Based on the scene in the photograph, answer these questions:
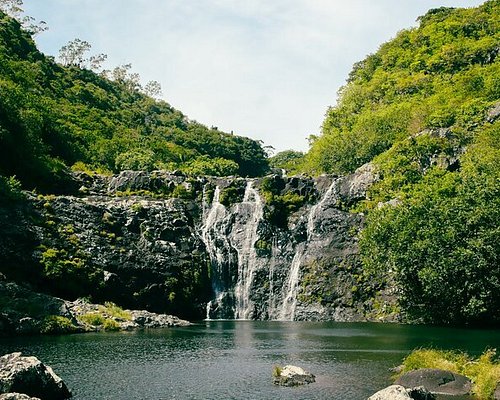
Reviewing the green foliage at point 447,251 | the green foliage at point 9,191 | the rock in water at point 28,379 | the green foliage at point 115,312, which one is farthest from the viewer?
the green foliage at point 9,191

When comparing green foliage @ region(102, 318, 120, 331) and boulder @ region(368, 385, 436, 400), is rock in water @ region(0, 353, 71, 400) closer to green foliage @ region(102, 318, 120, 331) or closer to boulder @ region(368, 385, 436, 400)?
boulder @ region(368, 385, 436, 400)

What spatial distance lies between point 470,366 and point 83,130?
103m

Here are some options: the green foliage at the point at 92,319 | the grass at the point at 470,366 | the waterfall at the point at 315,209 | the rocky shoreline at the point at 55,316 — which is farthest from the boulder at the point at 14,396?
the waterfall at the point at 315,209

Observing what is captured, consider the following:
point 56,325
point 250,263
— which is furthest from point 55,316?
point 250,263

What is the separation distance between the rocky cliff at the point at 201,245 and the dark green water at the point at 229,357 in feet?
47.7

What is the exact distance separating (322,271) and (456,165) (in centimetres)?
2612

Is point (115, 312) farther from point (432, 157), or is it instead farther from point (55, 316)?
point (432, 157)

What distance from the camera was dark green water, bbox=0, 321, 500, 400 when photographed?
93.2ft

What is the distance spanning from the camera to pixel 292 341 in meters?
48.9

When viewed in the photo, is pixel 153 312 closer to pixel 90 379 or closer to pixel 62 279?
pixel 62 279

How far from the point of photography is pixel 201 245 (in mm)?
80062

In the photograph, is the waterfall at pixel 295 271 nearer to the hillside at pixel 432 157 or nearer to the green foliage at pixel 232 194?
the hillside at pixel 432 157

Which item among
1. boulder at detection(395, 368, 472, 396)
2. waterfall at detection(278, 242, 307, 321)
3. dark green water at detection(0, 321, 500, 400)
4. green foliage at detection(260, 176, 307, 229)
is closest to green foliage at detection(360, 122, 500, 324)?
dark green water at detection(0, 321, 500, 400)

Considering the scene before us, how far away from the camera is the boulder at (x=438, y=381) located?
27.2 m
